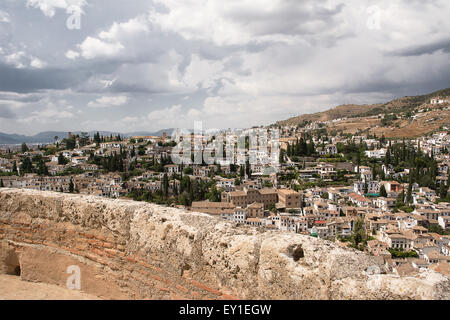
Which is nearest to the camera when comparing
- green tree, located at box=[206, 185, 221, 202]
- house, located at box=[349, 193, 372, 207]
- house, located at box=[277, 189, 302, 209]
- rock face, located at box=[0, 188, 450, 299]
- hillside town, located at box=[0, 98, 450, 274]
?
rock face, located at box=[0, 188, 450, 299]

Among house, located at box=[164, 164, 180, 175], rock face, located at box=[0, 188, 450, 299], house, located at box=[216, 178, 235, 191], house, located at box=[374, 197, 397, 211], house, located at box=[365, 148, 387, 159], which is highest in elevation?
rock face, located at box=[0, 188, 450, 299]

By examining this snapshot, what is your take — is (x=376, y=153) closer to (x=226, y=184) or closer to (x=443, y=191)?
(x=443, y=191)

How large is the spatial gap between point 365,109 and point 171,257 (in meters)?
166

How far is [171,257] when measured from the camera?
267 cm

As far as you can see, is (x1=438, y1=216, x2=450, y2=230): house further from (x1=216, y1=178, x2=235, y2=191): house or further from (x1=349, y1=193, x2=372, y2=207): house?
(x1=216, y1=178, x2=235, y2=191): house

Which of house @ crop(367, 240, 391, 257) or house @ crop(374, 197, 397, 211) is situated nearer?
house @ crop(367, 240, 391, 257)

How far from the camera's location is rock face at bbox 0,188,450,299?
79.4 inches

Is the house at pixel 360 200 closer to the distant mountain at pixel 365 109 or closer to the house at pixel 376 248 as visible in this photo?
the house at pixel 376 248

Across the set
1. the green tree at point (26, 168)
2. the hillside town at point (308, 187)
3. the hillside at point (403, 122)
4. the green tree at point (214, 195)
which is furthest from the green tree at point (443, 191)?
the green tree at point (26, 168)

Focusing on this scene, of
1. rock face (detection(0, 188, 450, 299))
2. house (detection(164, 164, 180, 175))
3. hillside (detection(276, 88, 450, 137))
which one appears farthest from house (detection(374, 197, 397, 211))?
hillside (detection(276, 88, 450, 137))

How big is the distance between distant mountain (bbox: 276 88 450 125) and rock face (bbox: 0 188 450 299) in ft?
442

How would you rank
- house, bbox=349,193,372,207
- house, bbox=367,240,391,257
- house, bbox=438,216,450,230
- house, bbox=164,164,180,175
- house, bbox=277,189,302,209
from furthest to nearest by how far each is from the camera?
house, bbox=164,164,180,175
house, bbox=277,189,302,209
house, bbox=349,193,372,207
house, bbox=438,216,450,230
house, bbox=367,240,391,257
